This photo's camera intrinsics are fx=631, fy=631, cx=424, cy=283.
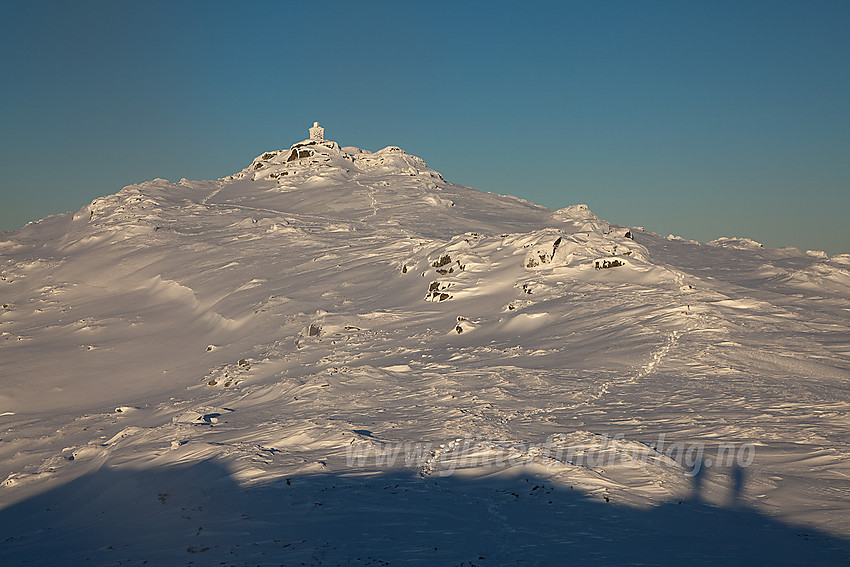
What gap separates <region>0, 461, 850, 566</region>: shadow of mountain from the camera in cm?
1307

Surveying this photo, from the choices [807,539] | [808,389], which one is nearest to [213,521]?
[807,539]

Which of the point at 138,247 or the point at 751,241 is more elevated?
the point at 751,241

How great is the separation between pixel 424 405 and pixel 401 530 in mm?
10646

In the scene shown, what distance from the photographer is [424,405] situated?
82.3ft

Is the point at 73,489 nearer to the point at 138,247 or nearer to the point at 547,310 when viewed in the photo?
the point at 547,310

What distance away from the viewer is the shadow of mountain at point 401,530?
42.9 ft

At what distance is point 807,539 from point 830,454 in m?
5.38

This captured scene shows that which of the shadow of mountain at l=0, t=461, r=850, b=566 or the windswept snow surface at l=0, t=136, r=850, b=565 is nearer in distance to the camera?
the shadow of mountain at l=0, t=461, r=850, b=566

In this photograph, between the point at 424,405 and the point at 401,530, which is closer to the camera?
the point at 401,530

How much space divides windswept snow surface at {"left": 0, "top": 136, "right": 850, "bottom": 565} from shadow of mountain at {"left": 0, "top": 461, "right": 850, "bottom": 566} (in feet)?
0.26

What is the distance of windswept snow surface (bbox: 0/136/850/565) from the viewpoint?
1468cm

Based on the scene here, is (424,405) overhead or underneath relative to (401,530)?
overhead

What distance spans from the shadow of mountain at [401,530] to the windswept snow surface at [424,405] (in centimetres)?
8

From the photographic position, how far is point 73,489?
2231 cm
